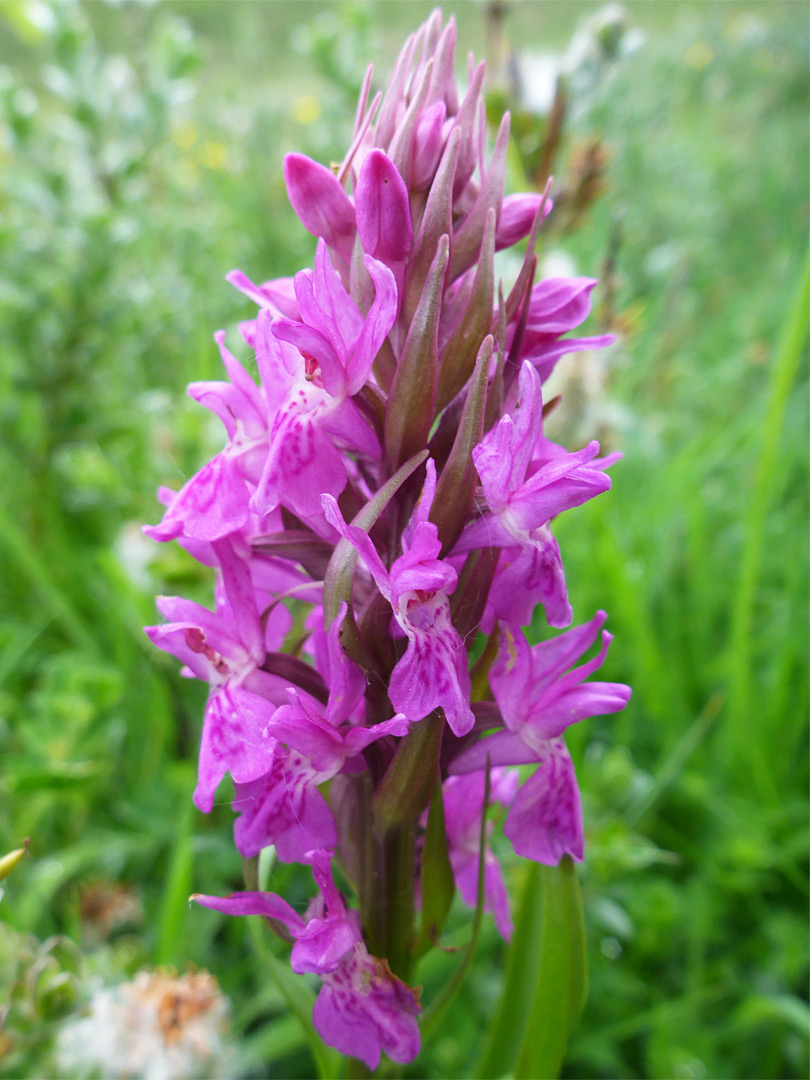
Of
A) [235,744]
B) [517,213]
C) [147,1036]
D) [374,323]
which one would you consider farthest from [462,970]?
[517,213]

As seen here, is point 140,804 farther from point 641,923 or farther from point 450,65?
point 450,65

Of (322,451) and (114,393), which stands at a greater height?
(114,393)

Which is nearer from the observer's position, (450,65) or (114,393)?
(450,65)

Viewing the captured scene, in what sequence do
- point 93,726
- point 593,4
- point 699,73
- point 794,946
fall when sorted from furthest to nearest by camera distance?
1. point 593,4
2. point 699,73
3. point 93,726
4. point 794,946

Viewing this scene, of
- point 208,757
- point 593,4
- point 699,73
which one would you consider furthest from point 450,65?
point 593,4

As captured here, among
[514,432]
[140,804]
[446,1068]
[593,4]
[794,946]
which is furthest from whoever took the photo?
[593,4]

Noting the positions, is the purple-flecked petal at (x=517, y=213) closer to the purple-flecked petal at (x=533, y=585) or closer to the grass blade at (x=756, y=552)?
the purple-flecked petal at (x=533, y=585)

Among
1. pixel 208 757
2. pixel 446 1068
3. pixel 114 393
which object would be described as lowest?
pixel 446 1068
